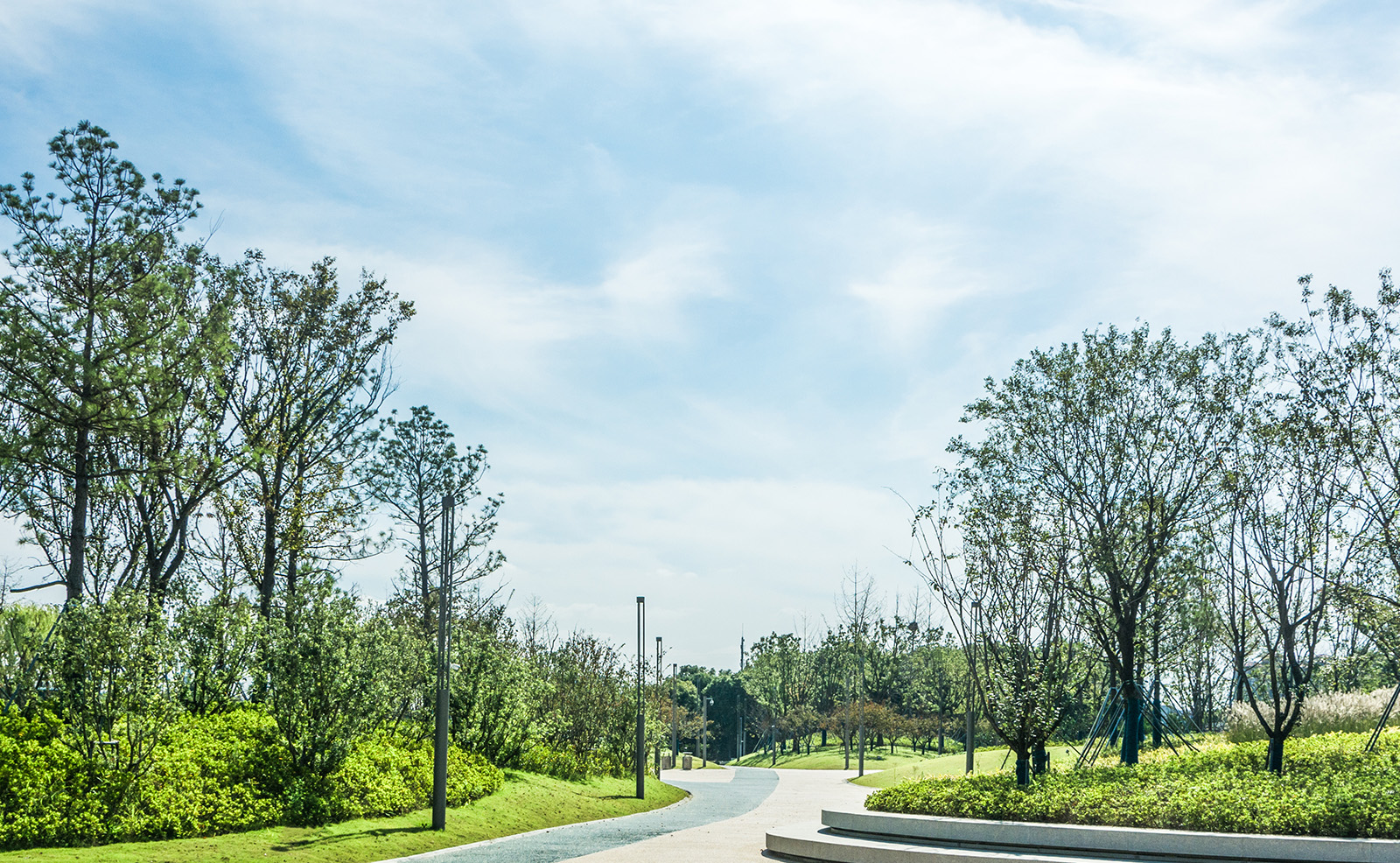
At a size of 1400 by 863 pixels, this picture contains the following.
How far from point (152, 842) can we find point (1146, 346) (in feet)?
64.3

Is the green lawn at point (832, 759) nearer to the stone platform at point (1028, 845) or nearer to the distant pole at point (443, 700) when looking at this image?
the distant pole at point (443, 700)

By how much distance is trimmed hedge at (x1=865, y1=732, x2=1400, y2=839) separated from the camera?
1136 cm

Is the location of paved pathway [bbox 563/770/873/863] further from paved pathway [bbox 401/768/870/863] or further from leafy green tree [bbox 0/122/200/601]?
leafy green tree [bbox 0/122/200/601]

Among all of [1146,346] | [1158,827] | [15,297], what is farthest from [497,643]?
[1158,827]

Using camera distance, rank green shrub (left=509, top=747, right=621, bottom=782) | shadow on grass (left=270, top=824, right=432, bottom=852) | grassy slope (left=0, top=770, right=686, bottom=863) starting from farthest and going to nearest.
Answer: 1. green shrub (left=509, top=747, right=621, bottom=782)
2. shadow on grass (left=270, top=824, right=432, bottom=852)
3. grassy slope (left=0, top=770, right=686, bottom=863)

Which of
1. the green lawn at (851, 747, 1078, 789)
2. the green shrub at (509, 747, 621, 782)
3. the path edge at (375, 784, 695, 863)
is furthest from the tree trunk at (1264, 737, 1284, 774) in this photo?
the green shrub at (509, 747, 621, 782)

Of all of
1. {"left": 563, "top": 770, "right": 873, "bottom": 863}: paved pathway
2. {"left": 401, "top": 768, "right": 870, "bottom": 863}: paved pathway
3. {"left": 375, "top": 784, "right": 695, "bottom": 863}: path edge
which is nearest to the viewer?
{"left": 563, "top": 770, "right": 873, "bottom": 863}: paved pathway

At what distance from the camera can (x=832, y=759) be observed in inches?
2057

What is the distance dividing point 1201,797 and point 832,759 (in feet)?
137

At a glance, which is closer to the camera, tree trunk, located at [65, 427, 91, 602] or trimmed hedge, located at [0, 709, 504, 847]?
trimmed hedge, located at [0, 709, 504, 847]

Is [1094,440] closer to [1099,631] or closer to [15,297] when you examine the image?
[1099,631]

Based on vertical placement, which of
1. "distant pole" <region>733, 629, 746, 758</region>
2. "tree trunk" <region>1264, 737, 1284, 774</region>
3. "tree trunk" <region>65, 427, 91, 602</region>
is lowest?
"distant pole" <region>733, 629, 746, 758</region>

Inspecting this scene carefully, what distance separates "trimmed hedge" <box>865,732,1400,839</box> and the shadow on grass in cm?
768

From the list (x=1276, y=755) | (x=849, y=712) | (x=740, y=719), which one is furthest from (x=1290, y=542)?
(x=740, y=719)
